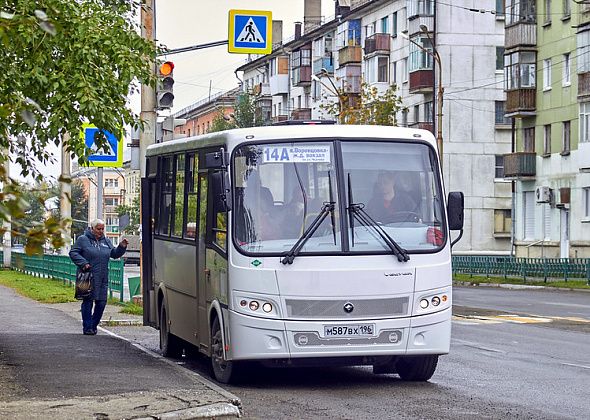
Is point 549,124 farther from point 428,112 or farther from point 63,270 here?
point 63,270

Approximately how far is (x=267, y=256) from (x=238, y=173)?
3.24ft

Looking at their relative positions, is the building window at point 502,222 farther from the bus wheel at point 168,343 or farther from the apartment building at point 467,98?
the bus wheel at point 168,343

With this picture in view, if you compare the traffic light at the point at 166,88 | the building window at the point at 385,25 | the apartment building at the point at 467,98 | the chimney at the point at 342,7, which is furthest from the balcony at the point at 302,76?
the traffic light at the point at 166,88

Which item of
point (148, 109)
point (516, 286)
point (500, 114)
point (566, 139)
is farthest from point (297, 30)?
point (148, 109)

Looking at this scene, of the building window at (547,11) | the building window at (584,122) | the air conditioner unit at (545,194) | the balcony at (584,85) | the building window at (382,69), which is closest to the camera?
the balcony at (584,85)

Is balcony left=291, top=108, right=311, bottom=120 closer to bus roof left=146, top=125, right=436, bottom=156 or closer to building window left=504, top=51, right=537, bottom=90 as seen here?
building window left=504, top=51, right=537, bottom=90

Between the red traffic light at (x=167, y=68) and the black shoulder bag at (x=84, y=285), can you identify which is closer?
the black shoulder bag at (x=84, y=285)

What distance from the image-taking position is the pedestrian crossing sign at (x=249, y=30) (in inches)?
901

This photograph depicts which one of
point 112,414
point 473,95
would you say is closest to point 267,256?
point 112,414

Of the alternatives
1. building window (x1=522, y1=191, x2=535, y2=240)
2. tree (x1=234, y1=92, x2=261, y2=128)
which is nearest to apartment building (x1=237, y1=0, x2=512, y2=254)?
building window (x1=522, y1=191, x2=535, y2=240)

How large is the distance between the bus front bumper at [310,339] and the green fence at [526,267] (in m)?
33.6

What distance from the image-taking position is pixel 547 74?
59.7 metres

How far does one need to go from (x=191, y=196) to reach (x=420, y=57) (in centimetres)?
5526

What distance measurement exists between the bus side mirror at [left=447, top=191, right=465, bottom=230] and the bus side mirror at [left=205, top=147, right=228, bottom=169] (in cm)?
226
